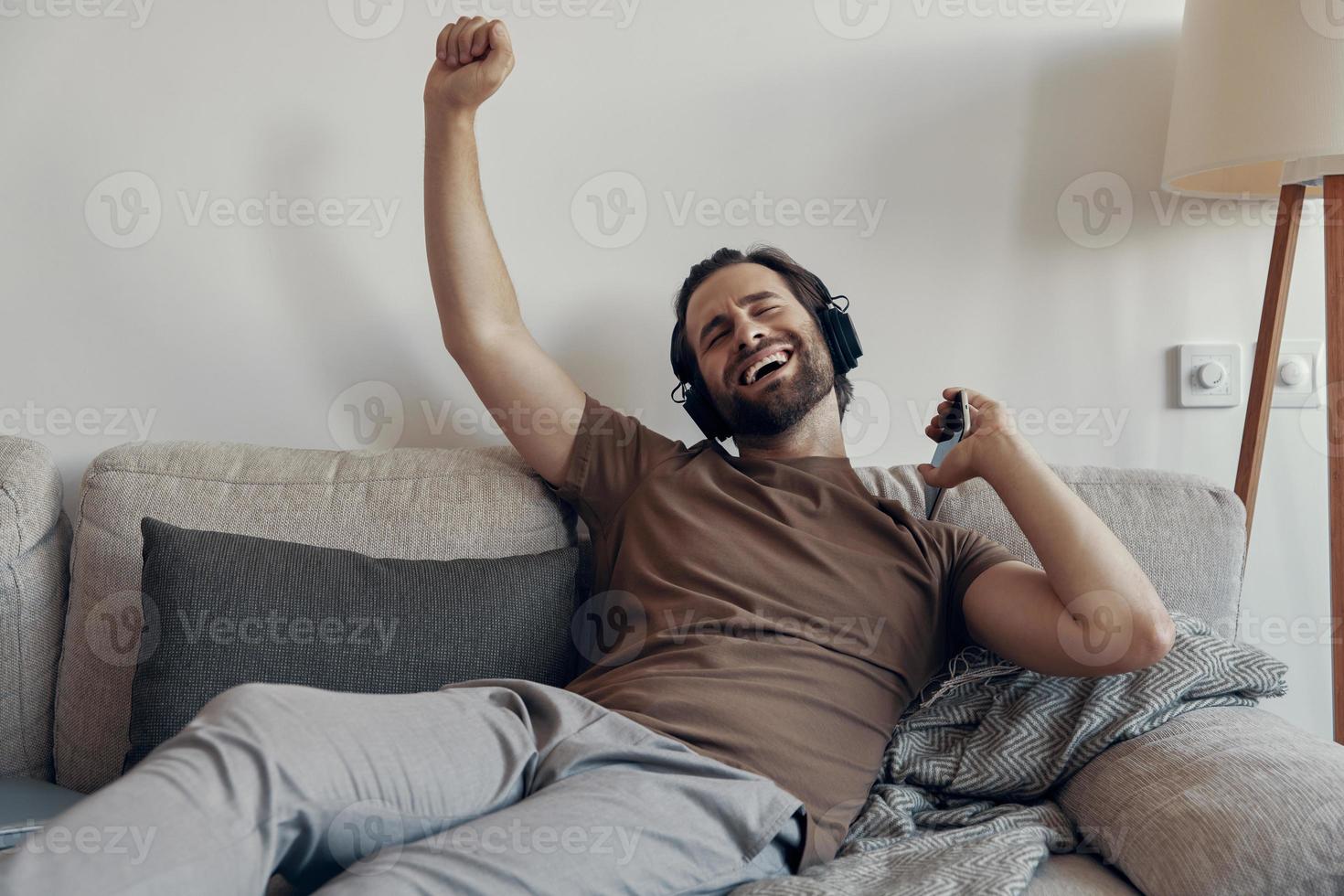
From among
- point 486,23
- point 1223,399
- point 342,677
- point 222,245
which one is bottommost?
point 342,677

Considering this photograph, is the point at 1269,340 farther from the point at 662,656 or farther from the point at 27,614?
the point at 27,614

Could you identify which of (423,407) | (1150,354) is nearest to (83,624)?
(423,407)

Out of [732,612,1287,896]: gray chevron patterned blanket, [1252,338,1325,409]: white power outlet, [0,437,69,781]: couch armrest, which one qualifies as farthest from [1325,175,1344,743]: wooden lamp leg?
[0,437,69,781]: couch armrest

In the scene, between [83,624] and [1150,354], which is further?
[1150,354]

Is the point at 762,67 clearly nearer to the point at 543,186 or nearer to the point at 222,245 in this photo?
the point at 543,186

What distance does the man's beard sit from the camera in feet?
5.14

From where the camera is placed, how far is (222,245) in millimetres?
1791

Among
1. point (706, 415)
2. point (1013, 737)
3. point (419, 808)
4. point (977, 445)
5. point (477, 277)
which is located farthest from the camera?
point (706, 415)

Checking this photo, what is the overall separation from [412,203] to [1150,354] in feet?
4.26

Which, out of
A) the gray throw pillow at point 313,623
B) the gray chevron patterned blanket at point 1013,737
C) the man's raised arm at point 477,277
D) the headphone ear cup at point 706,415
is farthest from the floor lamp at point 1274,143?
the gray throw pillow at point 313,623

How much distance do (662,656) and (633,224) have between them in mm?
810

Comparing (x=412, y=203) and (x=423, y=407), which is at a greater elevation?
(x=412, y=203)

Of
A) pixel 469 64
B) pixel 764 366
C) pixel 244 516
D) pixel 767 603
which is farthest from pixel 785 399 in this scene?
pixel 244 516

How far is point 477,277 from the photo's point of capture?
1558mm
